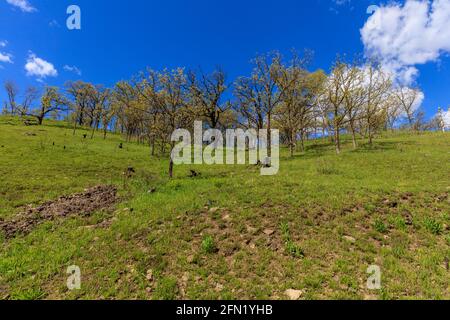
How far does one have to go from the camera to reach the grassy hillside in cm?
695

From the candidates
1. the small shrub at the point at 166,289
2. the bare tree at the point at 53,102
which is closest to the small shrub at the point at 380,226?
the small shrub at the point at 166,289

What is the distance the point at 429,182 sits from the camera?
Result: 1550 centimetres

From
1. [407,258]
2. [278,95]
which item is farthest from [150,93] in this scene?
[407,258]

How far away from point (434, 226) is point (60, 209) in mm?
18028

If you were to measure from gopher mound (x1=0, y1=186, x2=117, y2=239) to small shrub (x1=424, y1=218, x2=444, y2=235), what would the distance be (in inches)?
597

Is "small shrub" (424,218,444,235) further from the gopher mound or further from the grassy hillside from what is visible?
the gopher mound

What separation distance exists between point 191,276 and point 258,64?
33474mm

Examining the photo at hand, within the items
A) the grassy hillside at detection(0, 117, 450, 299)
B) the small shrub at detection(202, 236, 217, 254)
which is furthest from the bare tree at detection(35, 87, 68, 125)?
the small shrub at detection(202, 236, 217, 254)

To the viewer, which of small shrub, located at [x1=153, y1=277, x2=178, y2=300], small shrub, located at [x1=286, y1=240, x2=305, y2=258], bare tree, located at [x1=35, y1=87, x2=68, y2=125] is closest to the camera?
small shrub, located at [x1=153, y1=277, x2=178, y2=300]

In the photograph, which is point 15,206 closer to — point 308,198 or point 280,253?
point 280,253

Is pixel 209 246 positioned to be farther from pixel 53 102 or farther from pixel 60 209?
pixel 53 102

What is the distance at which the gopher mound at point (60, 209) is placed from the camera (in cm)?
1145

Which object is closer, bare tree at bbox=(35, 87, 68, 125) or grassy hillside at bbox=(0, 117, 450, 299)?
grassy hillside at bbox=(0, 117, 450, 299)

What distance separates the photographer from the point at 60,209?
1352 cm
